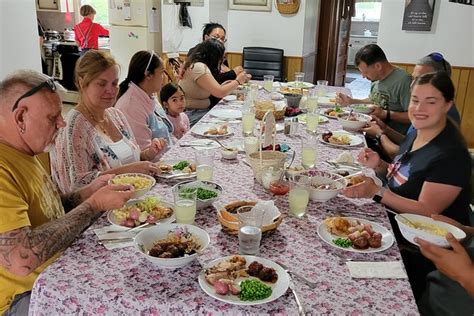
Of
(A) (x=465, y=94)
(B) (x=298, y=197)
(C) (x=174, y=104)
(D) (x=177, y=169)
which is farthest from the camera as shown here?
(A) (x=465, y=94)

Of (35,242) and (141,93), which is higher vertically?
(141,93)

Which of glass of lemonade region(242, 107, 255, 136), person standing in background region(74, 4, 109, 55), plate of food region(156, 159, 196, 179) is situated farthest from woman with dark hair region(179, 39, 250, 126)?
person standing in background region(74, 4, 109, 55)

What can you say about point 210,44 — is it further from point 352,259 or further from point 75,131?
point 352,259

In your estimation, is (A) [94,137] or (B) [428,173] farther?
(A) [94,137]

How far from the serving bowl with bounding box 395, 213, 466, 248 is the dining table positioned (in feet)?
0.23

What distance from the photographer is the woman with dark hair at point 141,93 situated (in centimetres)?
265

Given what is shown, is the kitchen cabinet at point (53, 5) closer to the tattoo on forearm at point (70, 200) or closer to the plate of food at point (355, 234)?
the tattoo on forearm at point (70, 200)

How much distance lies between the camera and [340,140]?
8.16 ft

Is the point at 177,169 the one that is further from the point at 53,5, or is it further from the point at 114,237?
the point at 53,5

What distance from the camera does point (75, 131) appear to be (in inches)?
76.2

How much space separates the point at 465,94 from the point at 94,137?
4664 mm

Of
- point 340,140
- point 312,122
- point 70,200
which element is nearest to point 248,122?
point 312,122

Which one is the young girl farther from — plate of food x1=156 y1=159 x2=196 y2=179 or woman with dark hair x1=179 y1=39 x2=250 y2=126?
plate of food x1=156 y1=159 x2=196 y2=179

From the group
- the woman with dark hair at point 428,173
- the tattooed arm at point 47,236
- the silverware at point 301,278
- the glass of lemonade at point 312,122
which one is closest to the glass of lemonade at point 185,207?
the tattooed arm at point 47,236
